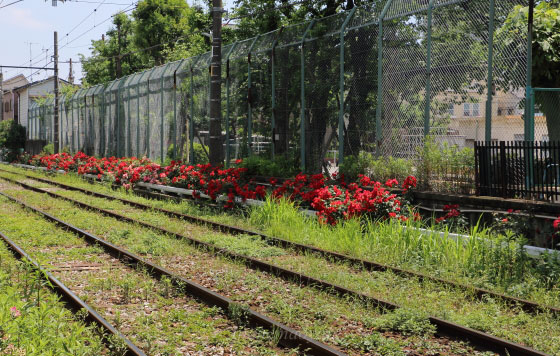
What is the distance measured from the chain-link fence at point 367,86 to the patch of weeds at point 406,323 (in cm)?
569

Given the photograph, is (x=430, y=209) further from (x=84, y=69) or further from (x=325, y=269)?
(x=84, y=69)

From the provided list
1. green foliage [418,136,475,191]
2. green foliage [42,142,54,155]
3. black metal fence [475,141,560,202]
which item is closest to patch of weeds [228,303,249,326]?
black metal fence [475,141,560,202]

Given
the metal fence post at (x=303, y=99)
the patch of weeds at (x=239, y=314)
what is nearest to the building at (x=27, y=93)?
the metal fence post at (x=303, y=99)

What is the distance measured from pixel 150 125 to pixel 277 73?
11.6 metres

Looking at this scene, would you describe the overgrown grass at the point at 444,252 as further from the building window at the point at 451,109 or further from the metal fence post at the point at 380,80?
the metal fence post at the point at 380,80

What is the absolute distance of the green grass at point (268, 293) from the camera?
20.8 ft

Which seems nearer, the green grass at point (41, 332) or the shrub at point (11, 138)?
the green grass at point (41, 332)

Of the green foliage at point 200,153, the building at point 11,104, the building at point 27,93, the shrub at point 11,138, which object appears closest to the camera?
the green foliage at point 200,153

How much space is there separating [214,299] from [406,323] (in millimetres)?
2463

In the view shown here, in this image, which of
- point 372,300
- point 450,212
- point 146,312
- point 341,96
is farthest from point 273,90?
point 146,312

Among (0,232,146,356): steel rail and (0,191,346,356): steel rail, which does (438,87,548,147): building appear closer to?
(0,191,346,356): steel rail

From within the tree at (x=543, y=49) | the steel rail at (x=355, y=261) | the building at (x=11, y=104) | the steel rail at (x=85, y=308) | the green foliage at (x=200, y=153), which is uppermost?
the building at (x=11, y=104)

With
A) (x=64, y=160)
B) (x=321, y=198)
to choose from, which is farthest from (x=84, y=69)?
(x=321, y=198)

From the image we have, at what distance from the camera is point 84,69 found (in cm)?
5866
